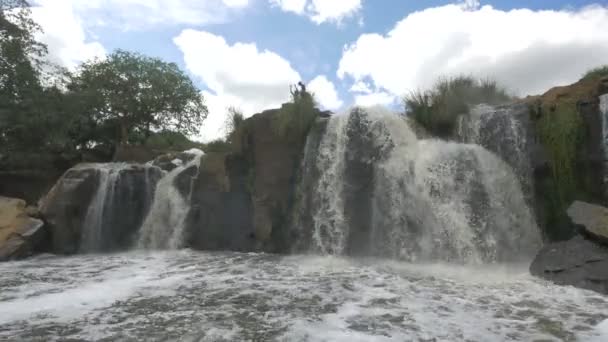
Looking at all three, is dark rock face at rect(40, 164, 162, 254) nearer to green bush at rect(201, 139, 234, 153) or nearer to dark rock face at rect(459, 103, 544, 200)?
green bush at rect(201, 139, 234, 153)

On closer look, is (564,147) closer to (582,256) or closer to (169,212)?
(582,256)

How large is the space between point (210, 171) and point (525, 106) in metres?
7.58

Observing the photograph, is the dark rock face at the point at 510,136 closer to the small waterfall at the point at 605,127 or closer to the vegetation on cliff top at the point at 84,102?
the small waterfall at the point at 605,127

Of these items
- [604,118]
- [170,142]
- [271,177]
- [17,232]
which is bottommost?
[17,232]

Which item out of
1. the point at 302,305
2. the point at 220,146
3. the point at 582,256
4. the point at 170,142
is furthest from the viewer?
the point at 170,142

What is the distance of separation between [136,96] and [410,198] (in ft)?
57.9

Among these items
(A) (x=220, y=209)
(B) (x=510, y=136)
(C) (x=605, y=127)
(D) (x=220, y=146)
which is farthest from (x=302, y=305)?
(D) (x=220, y=146)

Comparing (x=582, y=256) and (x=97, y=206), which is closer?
(x=582, y=256)

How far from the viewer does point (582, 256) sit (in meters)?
6.03

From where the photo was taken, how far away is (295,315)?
4426mm

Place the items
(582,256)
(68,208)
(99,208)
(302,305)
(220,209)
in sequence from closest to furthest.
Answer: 1. (302,305)
2. (582,256)
3. (220,209)
4. (68,208)
5. (99,208)

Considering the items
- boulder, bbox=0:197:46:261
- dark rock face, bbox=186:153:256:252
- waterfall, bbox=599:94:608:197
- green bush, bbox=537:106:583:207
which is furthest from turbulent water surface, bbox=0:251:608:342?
boulder, bbox=0:197:46:261

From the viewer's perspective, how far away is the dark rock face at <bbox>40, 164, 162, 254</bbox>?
1173 centimetres

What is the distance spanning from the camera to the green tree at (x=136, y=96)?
68.4ft
